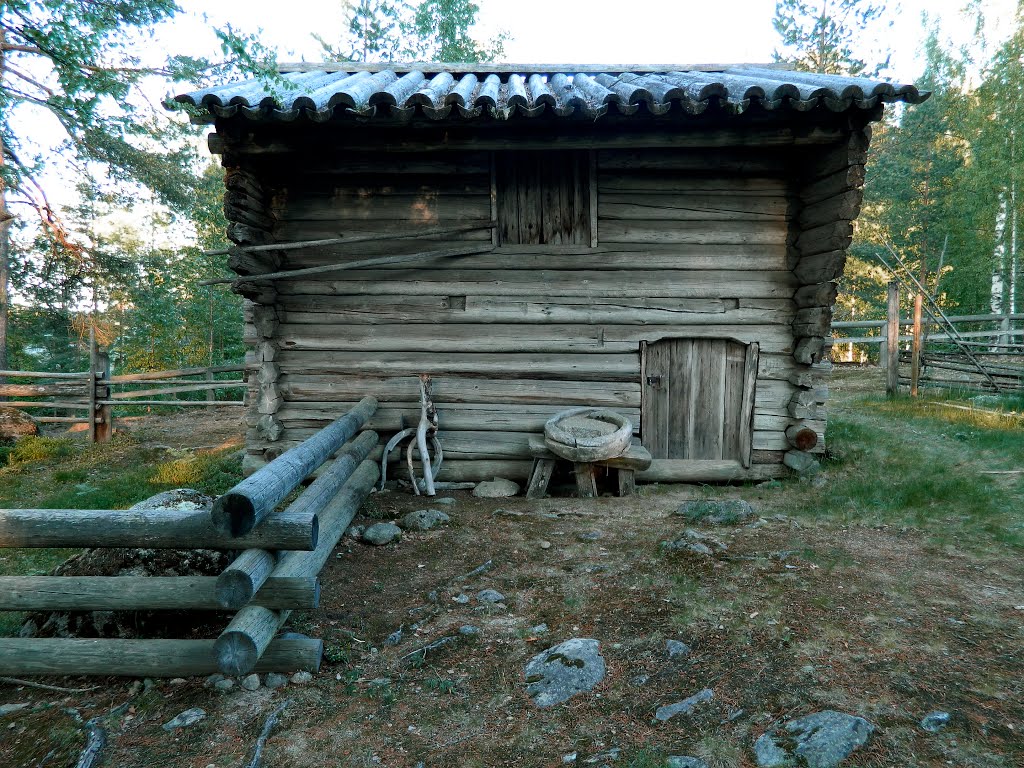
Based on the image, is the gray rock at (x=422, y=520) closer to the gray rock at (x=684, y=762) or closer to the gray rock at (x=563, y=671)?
the gray rock at (x=563, y=671)

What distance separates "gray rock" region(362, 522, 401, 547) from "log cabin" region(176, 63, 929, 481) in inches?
67.9

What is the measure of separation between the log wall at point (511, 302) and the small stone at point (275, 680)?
3.83 m

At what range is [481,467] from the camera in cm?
686

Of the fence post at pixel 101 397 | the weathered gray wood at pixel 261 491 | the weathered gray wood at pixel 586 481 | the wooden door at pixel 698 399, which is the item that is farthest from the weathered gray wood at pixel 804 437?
the fence post at pixel 101 397

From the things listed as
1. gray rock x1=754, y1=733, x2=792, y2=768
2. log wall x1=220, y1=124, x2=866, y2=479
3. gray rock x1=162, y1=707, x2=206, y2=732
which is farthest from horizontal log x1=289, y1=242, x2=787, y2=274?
gray rock x1=754, y1=733, x2=792, y2=768

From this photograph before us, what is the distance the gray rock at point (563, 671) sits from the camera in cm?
291

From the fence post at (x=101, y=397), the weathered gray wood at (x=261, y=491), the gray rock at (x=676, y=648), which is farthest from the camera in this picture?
the fence post at (x=101, y=397)

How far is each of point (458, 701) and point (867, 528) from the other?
431 cm

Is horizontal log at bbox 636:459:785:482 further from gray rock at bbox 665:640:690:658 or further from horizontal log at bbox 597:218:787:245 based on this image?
gray rock at bbox 665:640:690:658

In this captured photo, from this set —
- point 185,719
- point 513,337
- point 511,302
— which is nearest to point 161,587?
point 185,719

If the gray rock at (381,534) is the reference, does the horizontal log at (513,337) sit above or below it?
above

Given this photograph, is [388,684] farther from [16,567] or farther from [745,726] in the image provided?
[16,567]

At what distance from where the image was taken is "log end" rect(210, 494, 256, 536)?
290 cm

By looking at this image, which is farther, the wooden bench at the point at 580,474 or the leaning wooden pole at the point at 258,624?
the wooden bench at the point at 580,474
